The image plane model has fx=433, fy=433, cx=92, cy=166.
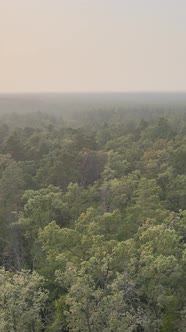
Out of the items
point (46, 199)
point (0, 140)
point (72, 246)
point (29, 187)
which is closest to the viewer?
point (72, 246)

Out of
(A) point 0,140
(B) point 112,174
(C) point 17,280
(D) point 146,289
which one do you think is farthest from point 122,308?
(A) point 0,140

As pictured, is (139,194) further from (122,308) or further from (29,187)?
(122,308)

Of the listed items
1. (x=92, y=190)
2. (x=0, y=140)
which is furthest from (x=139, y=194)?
(x=0, y=140)

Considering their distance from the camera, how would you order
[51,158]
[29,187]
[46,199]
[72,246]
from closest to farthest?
1. [72,246]
2. [46,199]
3. [29,187]
4. [51,158]

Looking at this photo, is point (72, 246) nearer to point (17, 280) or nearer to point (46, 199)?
point (46, 199)

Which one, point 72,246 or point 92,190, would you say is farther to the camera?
point 92,190

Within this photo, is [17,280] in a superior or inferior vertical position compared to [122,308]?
superior
